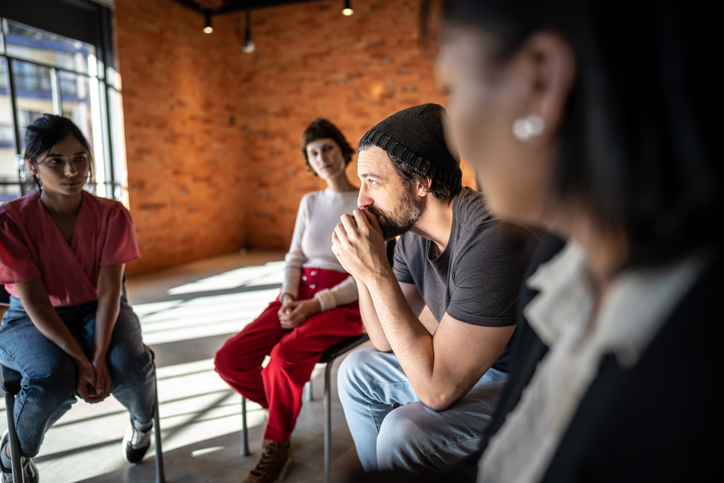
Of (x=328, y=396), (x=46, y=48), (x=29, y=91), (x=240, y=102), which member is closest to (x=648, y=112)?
(x=328, y=396)

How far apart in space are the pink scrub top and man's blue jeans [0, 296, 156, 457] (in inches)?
4.0

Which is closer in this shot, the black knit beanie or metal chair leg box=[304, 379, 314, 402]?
the black knit beanie

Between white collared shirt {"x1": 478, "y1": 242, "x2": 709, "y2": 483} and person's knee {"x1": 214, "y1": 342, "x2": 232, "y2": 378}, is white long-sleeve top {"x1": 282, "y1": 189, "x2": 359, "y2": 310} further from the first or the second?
white collared shirt {"x1": 478, "y1": 242, "x2": 709, "y2": 483}

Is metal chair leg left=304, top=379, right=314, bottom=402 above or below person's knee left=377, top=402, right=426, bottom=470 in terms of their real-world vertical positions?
below

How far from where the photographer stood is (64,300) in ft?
5.92

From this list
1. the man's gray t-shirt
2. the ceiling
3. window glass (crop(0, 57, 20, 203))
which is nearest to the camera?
the man's gray t-shirt

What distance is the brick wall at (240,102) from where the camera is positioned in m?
5.84

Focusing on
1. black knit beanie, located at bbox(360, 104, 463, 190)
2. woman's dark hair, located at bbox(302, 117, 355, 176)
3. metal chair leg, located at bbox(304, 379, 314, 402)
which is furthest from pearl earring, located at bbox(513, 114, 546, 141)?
metal chair leg, located at bbox(304, 379, 314, 402)

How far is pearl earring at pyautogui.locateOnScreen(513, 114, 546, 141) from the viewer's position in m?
0.46

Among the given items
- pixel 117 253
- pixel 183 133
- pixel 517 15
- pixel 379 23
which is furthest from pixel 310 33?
pixel 517 15

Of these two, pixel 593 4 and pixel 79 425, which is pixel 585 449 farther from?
pixel 79 425

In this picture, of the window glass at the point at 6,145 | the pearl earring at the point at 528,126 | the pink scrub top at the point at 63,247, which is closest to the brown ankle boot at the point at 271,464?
the pink scrub top at the point at 63,247

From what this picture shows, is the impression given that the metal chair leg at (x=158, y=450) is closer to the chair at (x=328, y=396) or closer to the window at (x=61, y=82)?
the chair at (x=328, y=396)

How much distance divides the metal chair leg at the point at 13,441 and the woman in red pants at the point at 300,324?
0.69 m
